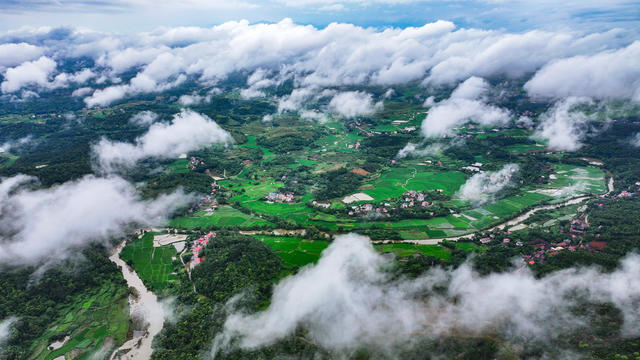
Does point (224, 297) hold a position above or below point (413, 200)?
above

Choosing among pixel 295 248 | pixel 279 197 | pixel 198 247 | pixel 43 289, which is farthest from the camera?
pixel 279 197

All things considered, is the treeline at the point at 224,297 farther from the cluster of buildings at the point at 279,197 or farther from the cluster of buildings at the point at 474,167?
the cluster of buildings at the point at 474,167

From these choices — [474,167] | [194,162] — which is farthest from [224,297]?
[474,167]

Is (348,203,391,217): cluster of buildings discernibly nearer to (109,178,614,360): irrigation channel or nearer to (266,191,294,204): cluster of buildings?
(109,178,614,360): irrigation channel

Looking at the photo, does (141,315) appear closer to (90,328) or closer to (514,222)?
(90,328)

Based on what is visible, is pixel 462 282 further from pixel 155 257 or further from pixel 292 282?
pixel 155 257

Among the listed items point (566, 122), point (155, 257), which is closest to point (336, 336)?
point (155, 257)
